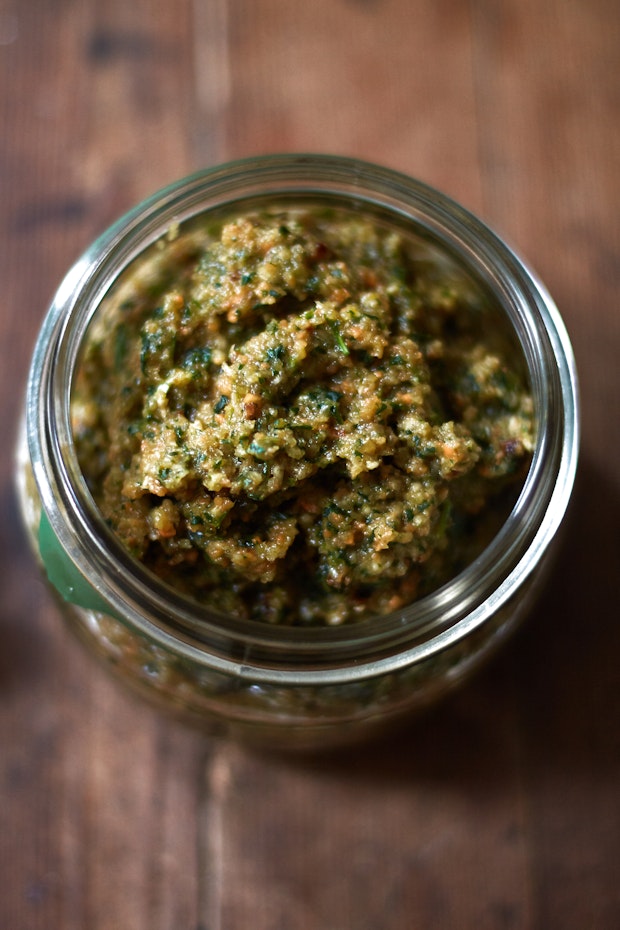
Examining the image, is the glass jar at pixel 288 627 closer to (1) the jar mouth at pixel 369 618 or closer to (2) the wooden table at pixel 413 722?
(1) the jar mouth at pixel 369 618

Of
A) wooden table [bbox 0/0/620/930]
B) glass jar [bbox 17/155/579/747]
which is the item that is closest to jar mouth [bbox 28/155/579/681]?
glass jar [bbox 17/155/579/747]

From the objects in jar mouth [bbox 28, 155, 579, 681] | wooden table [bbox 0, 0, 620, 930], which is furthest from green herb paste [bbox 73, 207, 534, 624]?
wooden table [bbox 0, 0, 620, 930]

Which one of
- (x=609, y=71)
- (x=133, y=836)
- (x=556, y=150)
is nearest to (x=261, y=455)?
(x=133, y=836)

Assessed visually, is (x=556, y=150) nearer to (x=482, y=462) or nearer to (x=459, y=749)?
(x=482, y=462)

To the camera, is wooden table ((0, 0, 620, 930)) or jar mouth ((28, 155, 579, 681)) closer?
jar mouth ((28, 155, 579, 681))

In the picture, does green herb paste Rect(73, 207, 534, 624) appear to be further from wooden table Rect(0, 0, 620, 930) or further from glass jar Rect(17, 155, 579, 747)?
wooden table Rect(0, 0, 620, 930)

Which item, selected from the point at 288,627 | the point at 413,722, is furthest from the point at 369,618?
the point at 413,722

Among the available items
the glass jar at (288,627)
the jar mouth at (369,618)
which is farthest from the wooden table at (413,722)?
the jar mouth at (369,618)
